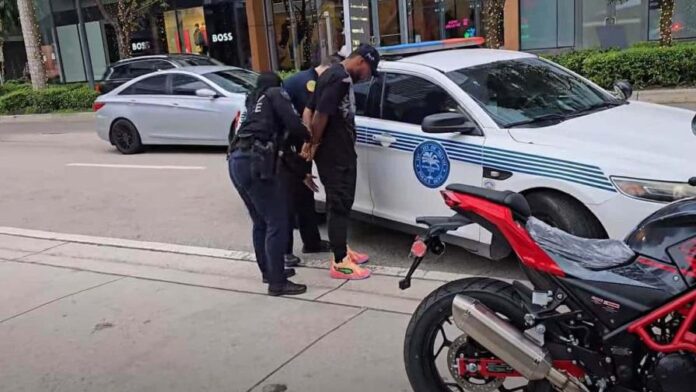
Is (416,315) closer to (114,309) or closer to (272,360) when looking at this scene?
(272,360)

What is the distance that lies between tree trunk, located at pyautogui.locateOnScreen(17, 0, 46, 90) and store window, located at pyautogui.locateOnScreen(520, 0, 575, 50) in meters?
15.3

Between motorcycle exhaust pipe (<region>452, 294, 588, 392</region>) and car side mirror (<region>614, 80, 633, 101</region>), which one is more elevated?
car side mirror (<region>614, 80, 633, 101</region>)

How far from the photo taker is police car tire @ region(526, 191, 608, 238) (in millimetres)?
4434

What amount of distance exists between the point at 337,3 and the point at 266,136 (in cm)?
2016

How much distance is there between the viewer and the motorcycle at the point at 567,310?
2.65 m

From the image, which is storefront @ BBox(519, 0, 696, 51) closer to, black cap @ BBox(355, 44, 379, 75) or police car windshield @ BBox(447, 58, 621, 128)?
police car windshield @ BBox(447, 58, 621, 128)

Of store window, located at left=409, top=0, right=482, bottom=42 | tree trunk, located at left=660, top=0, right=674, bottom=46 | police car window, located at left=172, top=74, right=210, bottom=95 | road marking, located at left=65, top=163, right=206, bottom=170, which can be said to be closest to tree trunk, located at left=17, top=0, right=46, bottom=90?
store window, located at left=409, top=0, right=482, bottom=42

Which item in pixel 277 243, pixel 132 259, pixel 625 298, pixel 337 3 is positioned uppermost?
pixel 337 3

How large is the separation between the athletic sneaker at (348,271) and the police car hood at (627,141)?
5.04ft

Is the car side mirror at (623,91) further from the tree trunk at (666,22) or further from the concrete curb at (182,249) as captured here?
the tree trunk at (666,22)

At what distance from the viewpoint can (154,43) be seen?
91.1ft

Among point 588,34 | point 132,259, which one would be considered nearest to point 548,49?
point 588,34

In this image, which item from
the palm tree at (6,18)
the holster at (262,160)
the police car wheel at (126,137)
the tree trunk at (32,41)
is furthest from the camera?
the palm tree at (6,18)

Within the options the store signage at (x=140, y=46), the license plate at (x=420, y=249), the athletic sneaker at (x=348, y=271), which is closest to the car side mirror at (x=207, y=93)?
the athletic sneaker at (x=348, y=271)
